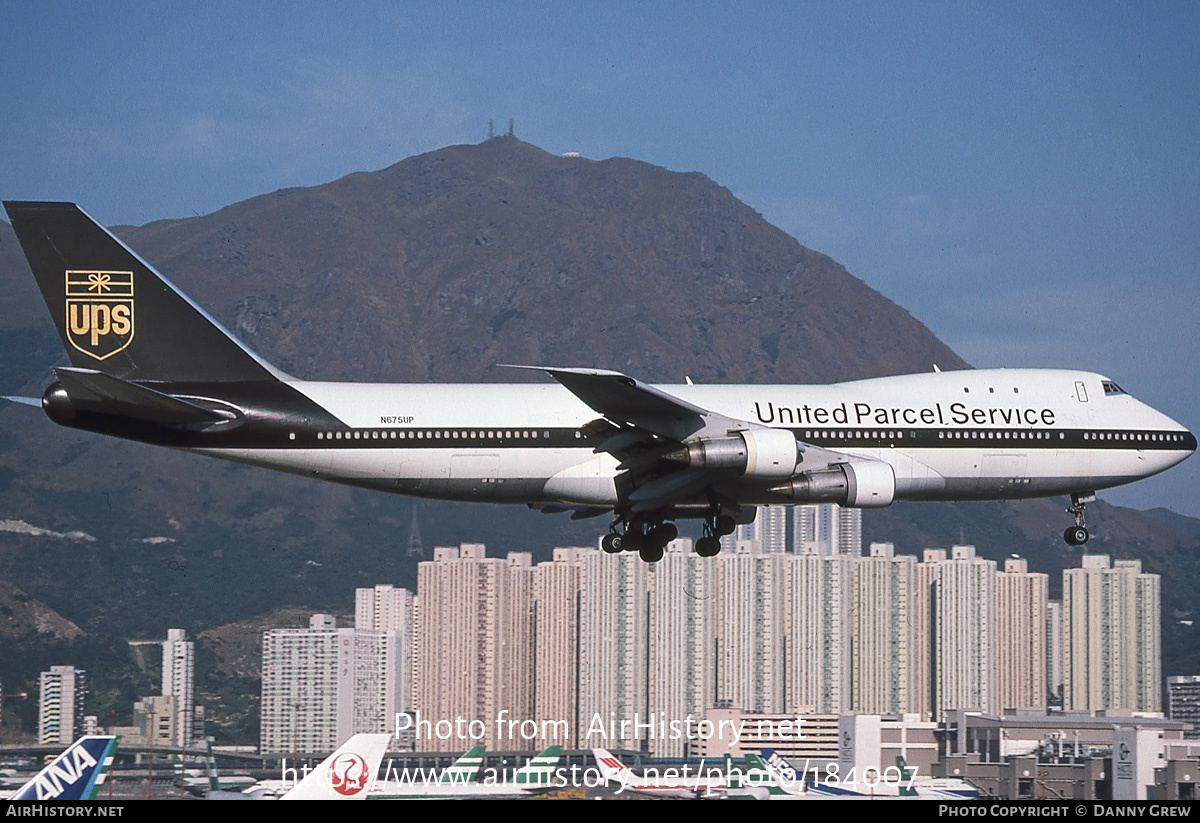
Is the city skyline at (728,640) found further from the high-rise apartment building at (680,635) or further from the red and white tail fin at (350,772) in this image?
the red and white tail fin at (350,772)

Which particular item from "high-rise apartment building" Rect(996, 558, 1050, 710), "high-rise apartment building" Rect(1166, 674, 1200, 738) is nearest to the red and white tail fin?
"high-rise apartment building" Rect(1166, 674, 1200, 738)

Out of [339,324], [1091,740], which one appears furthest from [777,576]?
[339,324]

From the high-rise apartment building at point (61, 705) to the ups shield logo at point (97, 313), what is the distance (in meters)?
35.2

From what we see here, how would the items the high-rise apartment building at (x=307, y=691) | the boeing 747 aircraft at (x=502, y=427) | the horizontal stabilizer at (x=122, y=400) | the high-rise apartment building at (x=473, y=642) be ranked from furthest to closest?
the high-rise apartment building at (x=473, y=642)
the high-rise apartment building at (x=307, y=691)
the boeing 747 aircraft at (x=502, y=427)
the horizontal stabilizer at (x=122, y=400)

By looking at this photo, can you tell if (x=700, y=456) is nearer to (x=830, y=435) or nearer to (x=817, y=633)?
(x=830, y=435)

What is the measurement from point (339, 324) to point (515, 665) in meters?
131

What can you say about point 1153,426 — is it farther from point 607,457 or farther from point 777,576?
point 777,576

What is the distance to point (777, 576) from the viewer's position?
3393 inches

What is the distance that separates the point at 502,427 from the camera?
32281mm

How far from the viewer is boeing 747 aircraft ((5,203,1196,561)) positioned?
102 ft

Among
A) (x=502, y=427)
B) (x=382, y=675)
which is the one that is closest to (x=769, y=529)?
(x=382, y=675)

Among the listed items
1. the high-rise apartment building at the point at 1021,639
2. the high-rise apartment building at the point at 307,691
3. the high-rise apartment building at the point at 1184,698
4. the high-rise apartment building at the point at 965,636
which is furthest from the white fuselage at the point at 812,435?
the high-rise apartment building at the point at 1021,639

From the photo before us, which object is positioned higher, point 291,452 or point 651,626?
point 291,452

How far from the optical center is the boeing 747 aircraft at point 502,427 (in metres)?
31.1
